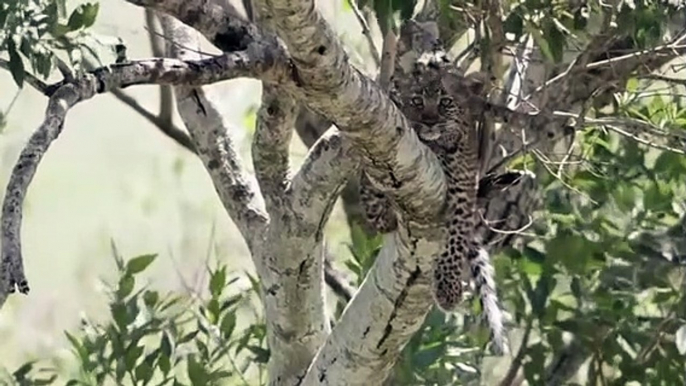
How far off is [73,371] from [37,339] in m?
2.60

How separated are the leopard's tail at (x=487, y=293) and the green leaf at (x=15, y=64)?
0.73 m

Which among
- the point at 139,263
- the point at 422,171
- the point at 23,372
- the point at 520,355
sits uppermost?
the point at 422,171

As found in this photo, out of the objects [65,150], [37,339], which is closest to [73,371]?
[37,339]

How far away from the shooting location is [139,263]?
2.63m

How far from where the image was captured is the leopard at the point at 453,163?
197 cm

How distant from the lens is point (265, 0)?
1425 mm

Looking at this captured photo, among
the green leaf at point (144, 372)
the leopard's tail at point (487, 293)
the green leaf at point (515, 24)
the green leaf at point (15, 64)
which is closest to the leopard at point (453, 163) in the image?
the leopard's tail at point (487, 293)

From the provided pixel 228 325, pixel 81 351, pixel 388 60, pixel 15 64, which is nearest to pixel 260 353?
pixel 228 325

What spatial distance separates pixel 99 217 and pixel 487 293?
4703mm

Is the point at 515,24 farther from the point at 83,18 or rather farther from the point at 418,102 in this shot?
the point at 83,18

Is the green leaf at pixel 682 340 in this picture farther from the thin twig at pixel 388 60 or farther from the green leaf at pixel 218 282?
the green leaf at pixel 218 282

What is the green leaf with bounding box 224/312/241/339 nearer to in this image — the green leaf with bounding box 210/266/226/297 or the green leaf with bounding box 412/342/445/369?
the green leaf with bounding box 210/266/226/297

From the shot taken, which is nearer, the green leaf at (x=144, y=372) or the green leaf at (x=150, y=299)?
the green leaf at (x=144, y=372)

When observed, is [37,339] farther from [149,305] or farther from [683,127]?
[683,127]
